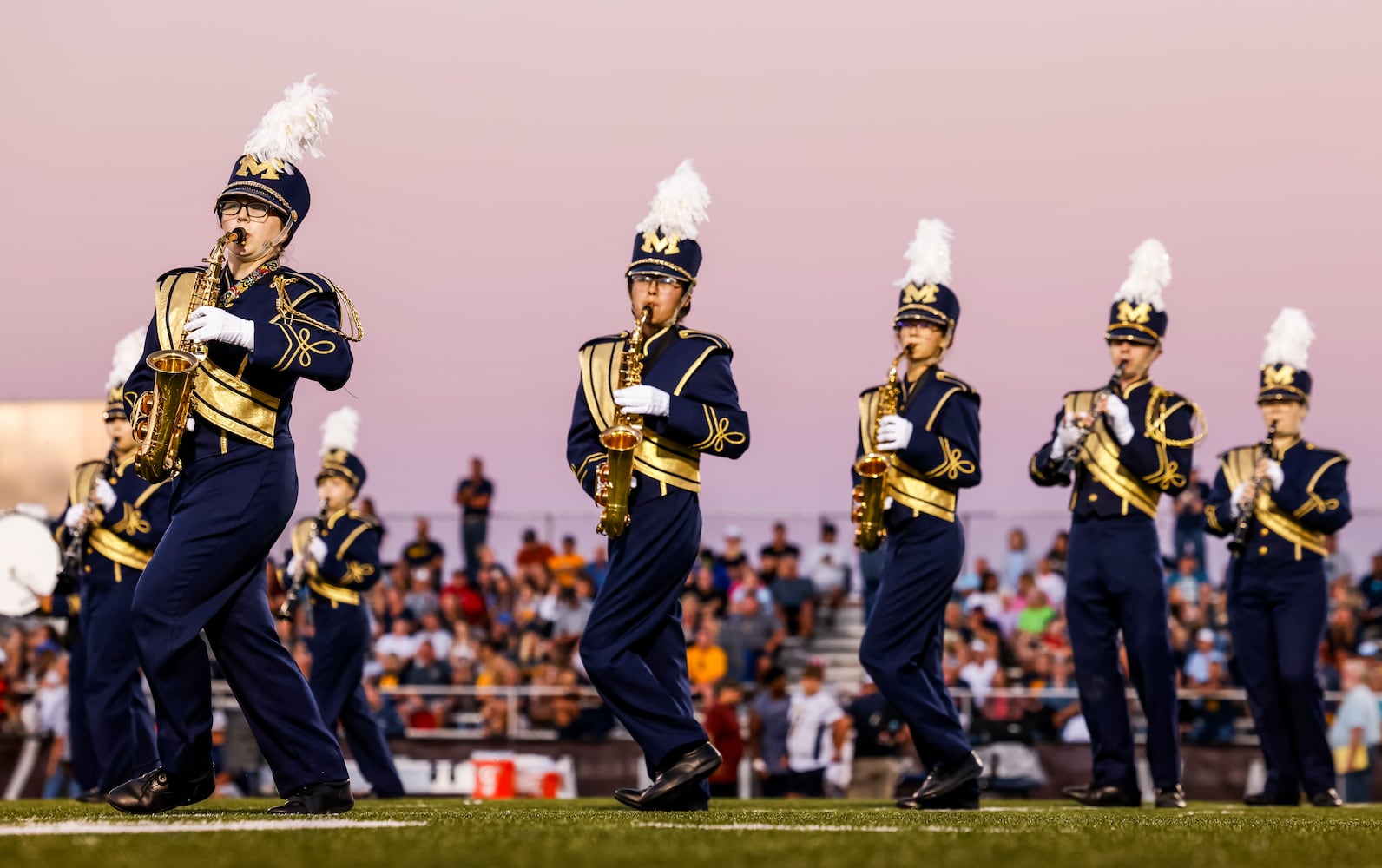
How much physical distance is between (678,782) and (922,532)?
237 centimetres

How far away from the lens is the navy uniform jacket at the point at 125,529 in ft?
37.4

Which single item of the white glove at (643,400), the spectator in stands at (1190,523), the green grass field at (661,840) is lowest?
the green grass field at (661,840)

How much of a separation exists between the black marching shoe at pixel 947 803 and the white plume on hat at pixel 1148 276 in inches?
129

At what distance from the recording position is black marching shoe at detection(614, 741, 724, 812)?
8.09 meters

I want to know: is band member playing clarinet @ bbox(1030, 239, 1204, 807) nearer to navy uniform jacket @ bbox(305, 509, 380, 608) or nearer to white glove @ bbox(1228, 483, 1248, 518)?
white glove @ bbox(1228, 483, 1248, 518)

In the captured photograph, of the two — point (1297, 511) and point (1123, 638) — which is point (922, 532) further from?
point (1297, 511)

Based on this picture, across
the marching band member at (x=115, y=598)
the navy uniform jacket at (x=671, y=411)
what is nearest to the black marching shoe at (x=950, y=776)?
the navy uniform jacket at (x=671, y=411)

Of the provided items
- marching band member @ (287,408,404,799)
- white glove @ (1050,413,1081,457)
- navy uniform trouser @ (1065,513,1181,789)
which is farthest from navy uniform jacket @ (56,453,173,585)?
navy uniform trouser @ (1065,513,1181,789)

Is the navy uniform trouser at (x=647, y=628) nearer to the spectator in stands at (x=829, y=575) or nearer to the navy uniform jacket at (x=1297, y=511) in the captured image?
the navy uniform jacket at (x=1297, y=511)

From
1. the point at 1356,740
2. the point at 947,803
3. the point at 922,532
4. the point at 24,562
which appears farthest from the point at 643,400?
the point at 1356,740

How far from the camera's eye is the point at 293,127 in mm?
7785

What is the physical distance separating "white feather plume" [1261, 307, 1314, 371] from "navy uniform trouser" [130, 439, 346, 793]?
7258 mm

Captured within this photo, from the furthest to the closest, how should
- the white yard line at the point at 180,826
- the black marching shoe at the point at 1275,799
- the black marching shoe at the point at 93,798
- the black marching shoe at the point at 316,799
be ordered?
the black marching shoe at the point at 1275,799 → the black marching shoe at the point at 93,798 → the black marching shoe at the point at 316,799 → the white yard line at the point at 180,826

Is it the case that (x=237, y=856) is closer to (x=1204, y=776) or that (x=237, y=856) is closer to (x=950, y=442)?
(x=950, y=442)
